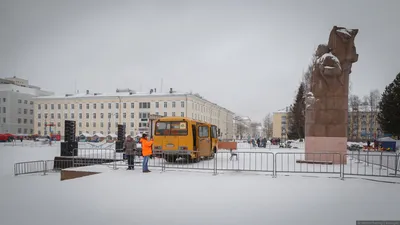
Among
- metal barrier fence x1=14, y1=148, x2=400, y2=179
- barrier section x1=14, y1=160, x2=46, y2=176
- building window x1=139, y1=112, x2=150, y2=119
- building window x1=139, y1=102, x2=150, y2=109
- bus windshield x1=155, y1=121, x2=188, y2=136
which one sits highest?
building window x1=139, y1=102, x2=150, y2=109

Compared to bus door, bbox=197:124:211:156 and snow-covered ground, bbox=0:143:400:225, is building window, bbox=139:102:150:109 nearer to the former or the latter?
bus door, bbox=197:124:211:156

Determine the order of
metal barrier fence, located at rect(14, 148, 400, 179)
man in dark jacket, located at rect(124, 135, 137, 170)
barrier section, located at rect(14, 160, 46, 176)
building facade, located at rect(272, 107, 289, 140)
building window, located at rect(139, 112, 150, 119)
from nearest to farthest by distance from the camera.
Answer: metal barrier fence, located at rect(14, 148, 400, 179) < man in dark jacket, located at rect(124, 135, 137, 170) < barrier section, located at rect(14, 160, 46, 176) < building window, located at rect(139, 112, 150, 119) < building facade, located at rect(272, 107, 289, 140)

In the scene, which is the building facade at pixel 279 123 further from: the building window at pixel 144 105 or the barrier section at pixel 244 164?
the barrier section at pixel 244 164

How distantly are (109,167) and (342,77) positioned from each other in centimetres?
1367

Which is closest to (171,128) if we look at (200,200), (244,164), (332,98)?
(244,164)

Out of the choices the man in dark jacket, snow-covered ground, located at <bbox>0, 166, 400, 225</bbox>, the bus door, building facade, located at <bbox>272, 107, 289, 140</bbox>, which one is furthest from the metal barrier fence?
building facade, located at <bbox>272, 107, 289, 140</bbox>

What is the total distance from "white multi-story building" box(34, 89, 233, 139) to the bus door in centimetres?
5714

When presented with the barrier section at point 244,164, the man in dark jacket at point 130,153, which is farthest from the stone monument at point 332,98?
the man in dark jacket at point 130,153

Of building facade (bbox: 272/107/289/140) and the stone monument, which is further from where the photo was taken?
building facade (bbox: 272/107/289/140)

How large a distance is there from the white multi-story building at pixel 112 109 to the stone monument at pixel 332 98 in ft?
197

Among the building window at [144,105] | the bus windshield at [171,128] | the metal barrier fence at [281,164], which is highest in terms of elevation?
the building window at [144,105]

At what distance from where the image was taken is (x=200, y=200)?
808 cm

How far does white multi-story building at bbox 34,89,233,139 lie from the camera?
258ft

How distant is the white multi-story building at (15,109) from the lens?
278 ft
